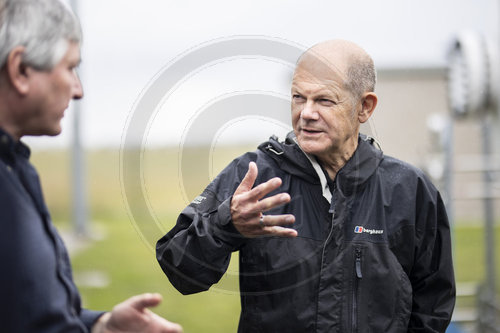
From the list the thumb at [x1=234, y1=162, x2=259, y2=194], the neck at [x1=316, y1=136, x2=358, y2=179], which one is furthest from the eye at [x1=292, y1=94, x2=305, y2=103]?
the thumb at [x1=234, y1=162, x2=259, y2=194]

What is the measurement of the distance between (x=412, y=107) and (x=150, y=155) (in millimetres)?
8387

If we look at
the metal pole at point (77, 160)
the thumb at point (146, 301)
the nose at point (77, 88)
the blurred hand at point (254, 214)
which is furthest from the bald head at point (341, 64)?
the metal pole at point (77, 160)

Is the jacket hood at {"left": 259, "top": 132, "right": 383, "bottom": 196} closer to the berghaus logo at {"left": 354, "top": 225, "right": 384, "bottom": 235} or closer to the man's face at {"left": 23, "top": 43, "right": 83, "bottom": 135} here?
the berghaus logo at {"left": 354, "top": 225, "right": 384, "bottom": 235}

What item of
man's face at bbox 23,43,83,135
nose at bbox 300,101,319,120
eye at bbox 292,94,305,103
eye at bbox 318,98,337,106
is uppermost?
man's face at bbox 23,43,83,135

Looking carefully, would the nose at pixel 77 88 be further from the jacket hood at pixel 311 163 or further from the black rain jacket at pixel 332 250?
the jacket hood at pixel 311 163

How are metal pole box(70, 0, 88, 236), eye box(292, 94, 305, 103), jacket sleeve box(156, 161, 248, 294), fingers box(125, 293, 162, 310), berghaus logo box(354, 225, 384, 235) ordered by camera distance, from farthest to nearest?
metal pole box(70, 0, 88, 236) → eye box(292, 94, 305, 103) → berghaus logo box(354, 225, 384, 235) → jacket sleeve box(156, 161, 248, 294) → fingers box(125, 293, 162, 310)

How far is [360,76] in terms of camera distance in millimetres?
2158

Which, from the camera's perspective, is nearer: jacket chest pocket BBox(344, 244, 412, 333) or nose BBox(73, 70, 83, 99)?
nose BBox(73, 70, 83, 99)

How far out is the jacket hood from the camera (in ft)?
6.70

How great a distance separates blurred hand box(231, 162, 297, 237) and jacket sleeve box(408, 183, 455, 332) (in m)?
0.60

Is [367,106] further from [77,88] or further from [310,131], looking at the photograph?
[77,88]

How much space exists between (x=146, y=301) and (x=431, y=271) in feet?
3.77

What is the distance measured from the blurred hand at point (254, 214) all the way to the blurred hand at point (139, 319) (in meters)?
0.43

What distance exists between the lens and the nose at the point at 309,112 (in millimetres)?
2064
